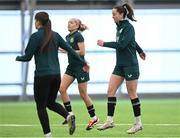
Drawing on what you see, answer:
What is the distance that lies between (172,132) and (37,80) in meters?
3.38

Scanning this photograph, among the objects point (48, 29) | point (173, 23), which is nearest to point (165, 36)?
point (173, 23)

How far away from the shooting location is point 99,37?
30.5 meters

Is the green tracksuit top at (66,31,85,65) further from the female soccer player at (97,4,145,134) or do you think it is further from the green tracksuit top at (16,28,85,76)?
the green tracksuit top at (16,28,85,76)

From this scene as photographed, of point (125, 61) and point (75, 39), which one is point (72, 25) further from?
point (125, 61)

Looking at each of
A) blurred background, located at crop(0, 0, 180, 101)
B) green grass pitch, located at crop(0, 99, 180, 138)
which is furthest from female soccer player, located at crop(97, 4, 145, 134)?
blurred background, located at crop(0, 0, 180, 101)

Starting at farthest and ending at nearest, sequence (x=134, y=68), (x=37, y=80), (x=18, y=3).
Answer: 1. (x=18, y=3)
2. (x=134, y=68)
3. (x=37, y=80)

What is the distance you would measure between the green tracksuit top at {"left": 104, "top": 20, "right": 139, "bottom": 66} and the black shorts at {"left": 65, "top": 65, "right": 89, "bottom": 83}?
5.22ft

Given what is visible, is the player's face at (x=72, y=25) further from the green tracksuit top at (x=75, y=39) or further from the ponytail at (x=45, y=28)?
the ponytail at (x=45, y=28)

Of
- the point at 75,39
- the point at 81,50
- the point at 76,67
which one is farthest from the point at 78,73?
the point at 75,39

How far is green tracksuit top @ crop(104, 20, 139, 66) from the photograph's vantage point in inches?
457

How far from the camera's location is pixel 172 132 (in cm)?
1249

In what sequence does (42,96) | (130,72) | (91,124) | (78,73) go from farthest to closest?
(78,73), (91,124), (130,72), (42,96)

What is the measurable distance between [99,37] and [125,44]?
1899 cm

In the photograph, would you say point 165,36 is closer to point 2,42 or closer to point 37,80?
point 2,42
